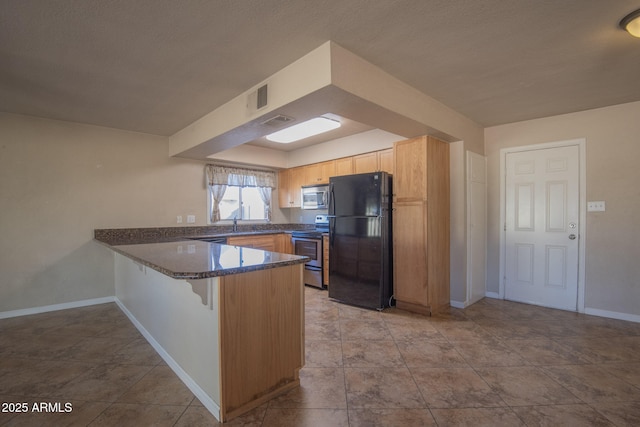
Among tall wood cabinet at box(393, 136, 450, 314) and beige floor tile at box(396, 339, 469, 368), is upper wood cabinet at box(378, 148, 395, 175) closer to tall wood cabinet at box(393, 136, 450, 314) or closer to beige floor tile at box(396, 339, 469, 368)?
tall wood cabinet at box(393, 136, 450, 314)

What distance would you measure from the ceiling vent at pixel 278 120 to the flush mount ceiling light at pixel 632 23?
2.31 metres

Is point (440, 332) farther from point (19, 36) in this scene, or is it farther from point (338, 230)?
point (19, 36)

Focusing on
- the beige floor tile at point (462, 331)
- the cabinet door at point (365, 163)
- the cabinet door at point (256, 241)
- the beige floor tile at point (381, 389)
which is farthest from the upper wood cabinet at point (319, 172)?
the beige floor tile at point (381, 389)

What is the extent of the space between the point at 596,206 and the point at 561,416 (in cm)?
268

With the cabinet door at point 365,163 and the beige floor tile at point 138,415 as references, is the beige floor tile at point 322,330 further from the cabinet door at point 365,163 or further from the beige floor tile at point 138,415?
the cabinet door at point 365,163

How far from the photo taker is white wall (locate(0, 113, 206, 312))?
3229 millimetres

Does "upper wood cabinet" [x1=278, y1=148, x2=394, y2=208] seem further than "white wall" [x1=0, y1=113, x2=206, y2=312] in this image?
Yes

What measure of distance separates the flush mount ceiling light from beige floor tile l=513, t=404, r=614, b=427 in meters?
2.31

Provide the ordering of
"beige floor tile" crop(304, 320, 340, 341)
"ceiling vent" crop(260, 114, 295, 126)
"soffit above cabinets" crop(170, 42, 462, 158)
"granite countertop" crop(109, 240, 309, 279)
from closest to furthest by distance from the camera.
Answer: "granite countertop" crop(109, 240, 309, 279) < "soffit above cabinets" crop(170, 42, 462, 158) < "ceiling vent" crop(260, 114, 295, 126) < "beige floor tile" crop(304, 320, 340, 341)

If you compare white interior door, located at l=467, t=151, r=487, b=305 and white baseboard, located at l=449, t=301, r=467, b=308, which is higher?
white interior door, located at l=467, t=151, r=487, b=305

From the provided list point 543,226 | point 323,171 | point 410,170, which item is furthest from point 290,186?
point 543,226

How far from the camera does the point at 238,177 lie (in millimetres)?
5027

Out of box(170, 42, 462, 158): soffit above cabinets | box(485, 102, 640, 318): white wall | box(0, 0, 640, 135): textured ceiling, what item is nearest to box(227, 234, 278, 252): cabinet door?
box(170, 42, 462, 158): soffit above cabinets

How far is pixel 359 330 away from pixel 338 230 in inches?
52.2
